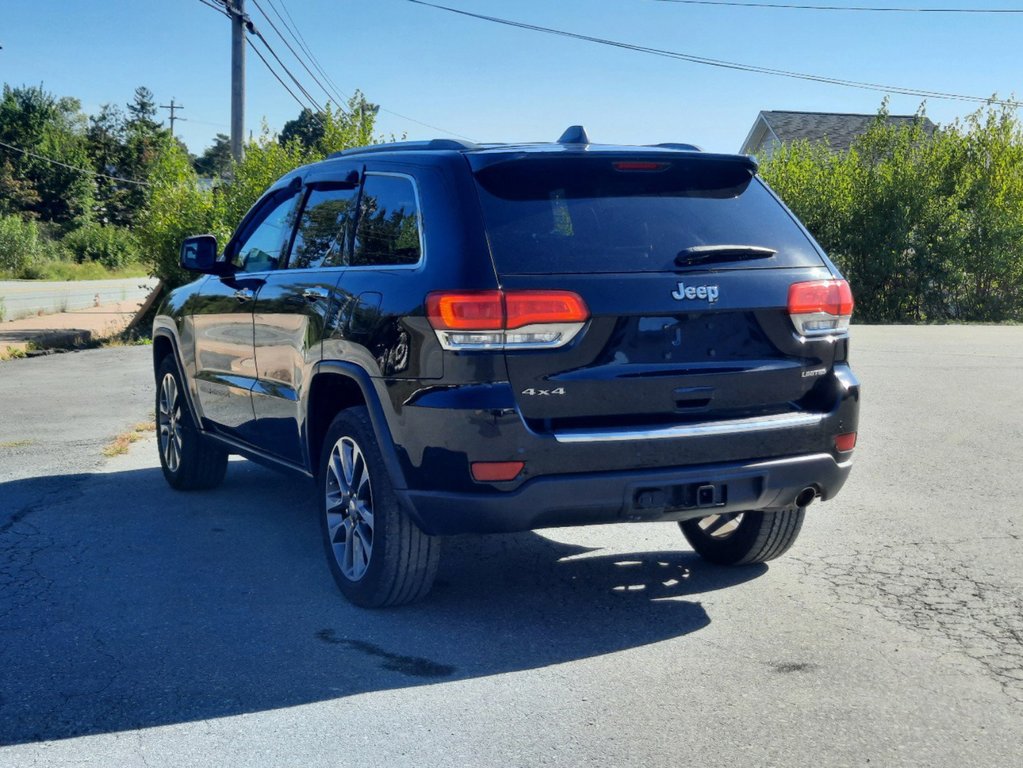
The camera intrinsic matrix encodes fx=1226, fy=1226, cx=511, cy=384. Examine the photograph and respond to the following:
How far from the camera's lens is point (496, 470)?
175 inches

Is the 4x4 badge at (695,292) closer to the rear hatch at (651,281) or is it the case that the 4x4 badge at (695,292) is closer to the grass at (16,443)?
the rear hatch at (651,281)

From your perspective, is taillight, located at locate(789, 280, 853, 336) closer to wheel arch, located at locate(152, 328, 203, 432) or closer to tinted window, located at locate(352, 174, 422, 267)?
tinted window, located at locate(352, 174, 422, 267)

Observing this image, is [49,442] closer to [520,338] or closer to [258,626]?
[258,626]

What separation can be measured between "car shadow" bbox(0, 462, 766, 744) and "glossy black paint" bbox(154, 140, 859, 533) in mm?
547

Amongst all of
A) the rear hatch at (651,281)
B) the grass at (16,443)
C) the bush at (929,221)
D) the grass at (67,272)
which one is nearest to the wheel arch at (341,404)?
the rear hatch at (651,281)

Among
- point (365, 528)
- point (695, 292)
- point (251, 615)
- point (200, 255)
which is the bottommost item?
point (251, 615)

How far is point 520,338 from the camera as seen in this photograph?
4449 millimetres

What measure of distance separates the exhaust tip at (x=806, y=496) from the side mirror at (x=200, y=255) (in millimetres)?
3478

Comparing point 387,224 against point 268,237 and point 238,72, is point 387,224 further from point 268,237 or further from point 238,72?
point 238,72

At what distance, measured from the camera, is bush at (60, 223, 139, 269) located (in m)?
70.6

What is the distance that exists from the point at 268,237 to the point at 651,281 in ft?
8.63

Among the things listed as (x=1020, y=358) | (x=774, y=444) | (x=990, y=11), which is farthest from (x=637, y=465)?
(x=990, y=11)

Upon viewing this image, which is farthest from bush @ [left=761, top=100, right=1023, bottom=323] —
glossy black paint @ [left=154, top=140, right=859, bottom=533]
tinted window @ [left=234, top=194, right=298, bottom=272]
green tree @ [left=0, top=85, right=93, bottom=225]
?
green tree @ [left=0, top=85, right=93, bottom=225]

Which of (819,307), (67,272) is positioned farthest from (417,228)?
(67,272)
